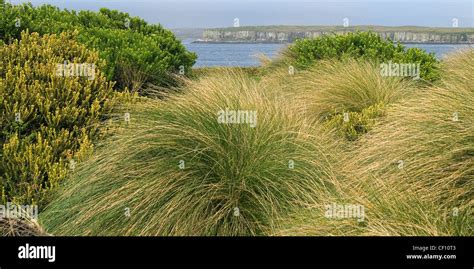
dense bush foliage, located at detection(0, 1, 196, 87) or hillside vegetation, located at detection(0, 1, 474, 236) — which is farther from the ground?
dense bush foliage, located at detection(0, 1, 196, 87)

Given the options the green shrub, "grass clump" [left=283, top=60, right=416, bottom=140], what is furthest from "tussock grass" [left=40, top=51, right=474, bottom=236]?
"grass clump" [left=283, top=60, right=416, bottom=140]

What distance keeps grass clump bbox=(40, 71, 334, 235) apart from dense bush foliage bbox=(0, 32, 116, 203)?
1.63ft

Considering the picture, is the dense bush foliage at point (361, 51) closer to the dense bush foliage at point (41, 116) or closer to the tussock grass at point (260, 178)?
the tussock grass at point (260, 178)

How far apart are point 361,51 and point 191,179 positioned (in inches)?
374

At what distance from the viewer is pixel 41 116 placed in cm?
721

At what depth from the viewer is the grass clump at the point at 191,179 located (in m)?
5.59

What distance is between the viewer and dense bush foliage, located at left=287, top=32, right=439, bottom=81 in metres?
13.2

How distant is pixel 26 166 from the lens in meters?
6.73

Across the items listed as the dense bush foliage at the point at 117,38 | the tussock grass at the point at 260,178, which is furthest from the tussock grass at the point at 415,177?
the dense bush foliage at the point at 117,38

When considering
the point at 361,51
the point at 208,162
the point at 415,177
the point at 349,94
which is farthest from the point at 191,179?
the point at 361,51

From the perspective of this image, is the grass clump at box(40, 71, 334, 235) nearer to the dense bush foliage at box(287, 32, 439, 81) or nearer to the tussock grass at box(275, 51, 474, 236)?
the tussock grass at box(275, 51, 474, 236)
